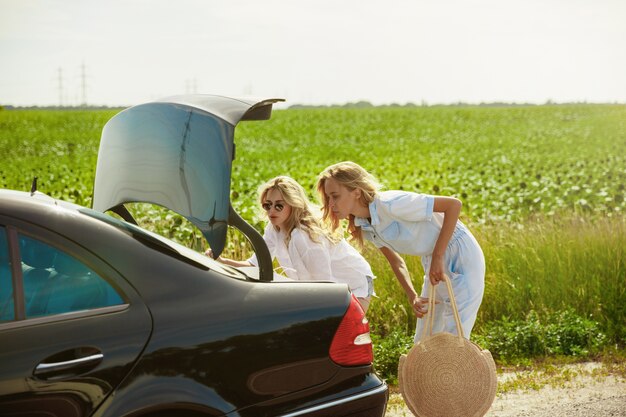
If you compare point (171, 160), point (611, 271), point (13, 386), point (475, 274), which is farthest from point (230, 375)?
point (611, 271)

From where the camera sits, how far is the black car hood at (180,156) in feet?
11.9

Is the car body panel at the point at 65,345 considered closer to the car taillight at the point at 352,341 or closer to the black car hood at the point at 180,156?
the black car hood at the point at 180,156

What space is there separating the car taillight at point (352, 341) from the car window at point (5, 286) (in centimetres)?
121

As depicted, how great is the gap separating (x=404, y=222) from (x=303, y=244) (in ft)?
2.16

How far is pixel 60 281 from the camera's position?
120 inches

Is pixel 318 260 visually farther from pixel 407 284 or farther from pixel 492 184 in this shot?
pixel 492 184

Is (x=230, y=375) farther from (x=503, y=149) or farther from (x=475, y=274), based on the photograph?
(x=503, y=149)

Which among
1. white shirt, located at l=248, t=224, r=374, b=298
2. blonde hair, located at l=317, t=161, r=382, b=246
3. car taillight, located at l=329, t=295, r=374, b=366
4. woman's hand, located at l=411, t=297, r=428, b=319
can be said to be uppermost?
blonde hair, located at l=317, t=161, r=382, b=246

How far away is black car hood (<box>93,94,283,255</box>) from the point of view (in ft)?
11.9

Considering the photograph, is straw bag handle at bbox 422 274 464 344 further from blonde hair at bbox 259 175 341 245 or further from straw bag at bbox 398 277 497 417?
blonde hair at bbox 259 175 341 245

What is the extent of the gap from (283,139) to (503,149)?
1236cm

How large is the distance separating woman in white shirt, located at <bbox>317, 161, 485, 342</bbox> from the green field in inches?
84.3

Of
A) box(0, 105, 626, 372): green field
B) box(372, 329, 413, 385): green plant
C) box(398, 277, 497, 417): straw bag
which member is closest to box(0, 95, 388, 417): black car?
→ box(398, 277, 497, 417): straw bag

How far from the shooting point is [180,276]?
10.6 ft
